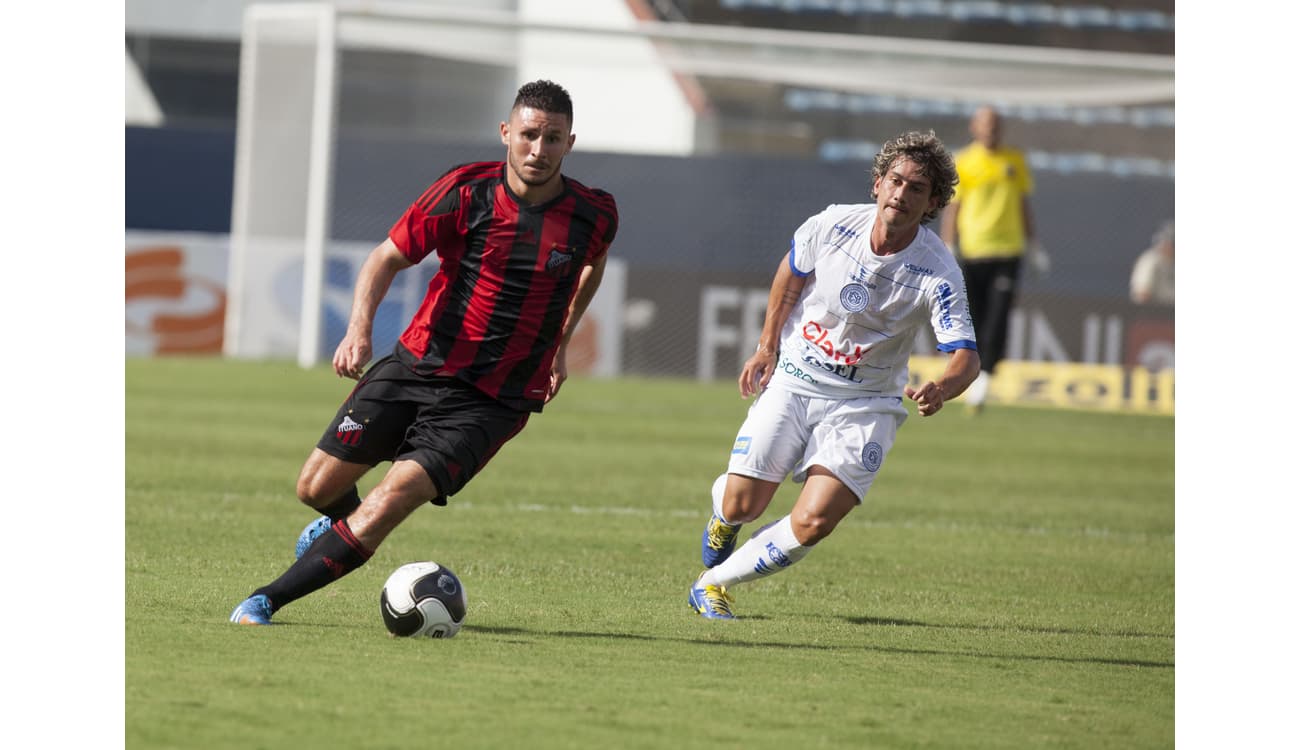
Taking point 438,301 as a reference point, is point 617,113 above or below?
above

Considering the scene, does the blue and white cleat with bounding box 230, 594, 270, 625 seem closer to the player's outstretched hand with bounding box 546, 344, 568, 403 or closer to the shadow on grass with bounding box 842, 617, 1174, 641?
the player's outstretched hand with bounding box 546, 344, 568, 403

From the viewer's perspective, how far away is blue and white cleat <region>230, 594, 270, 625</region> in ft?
17.4

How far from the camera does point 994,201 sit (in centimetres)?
1430

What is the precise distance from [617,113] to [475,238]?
15.1m

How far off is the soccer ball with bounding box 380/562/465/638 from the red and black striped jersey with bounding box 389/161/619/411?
0.70 m

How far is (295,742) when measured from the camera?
3.89 meters

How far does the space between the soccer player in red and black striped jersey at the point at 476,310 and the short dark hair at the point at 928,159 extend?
1000 mm

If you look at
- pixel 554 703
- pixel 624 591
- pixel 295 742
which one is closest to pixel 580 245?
pixel 624 591

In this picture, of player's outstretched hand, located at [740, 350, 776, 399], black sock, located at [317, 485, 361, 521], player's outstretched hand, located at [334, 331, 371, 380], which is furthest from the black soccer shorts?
player's outstretched hand, located at [740, 350, 776, 399]

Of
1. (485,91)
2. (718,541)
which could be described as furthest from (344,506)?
(485,91)
